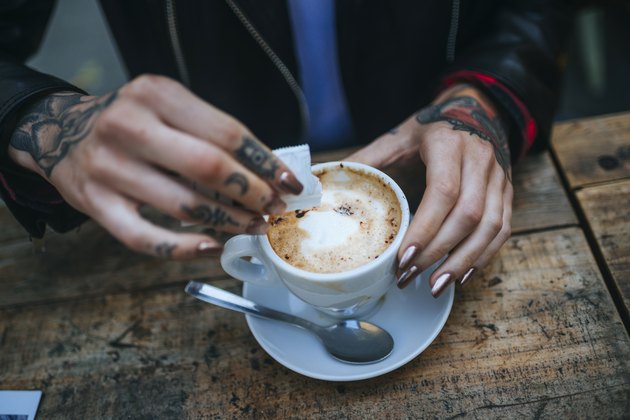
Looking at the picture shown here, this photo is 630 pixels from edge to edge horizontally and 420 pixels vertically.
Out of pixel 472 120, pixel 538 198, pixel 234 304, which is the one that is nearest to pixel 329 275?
pixel 234 304

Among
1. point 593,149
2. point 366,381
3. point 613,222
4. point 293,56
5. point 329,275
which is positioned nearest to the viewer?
point 329,275

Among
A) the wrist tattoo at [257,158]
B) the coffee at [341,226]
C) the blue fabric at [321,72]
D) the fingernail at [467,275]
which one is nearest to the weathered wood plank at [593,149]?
the fingernail at [467,275]

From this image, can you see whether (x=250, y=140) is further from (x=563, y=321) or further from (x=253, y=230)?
(x=563, y=321)

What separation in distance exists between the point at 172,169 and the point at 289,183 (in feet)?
0.53

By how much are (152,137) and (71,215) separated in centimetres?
57


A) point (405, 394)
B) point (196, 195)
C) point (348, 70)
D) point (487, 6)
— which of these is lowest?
point (405, 394)

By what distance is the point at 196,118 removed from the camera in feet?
2.12

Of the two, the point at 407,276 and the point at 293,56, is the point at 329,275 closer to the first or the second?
the point at 407,276

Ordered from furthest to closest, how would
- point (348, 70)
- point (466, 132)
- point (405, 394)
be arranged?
point (348, 70) → point (466, 132) → point (405, 394)

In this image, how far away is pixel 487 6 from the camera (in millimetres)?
1354

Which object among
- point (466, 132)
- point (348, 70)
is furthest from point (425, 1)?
point (466, 132)

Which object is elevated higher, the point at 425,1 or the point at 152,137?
the point at 152,137

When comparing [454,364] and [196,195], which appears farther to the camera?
[454,364]

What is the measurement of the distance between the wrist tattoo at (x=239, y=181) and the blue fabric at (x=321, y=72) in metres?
0.87
